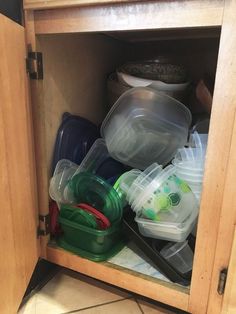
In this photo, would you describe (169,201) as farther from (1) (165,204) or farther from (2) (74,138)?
(2) (74,138)

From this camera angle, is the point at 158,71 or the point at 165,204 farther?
the point at 158,71

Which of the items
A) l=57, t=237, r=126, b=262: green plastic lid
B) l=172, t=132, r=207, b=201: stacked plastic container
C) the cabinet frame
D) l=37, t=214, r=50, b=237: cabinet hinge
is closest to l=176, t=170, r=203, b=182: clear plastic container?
l=172, t=132, r=207, b=201: stacked plastic container

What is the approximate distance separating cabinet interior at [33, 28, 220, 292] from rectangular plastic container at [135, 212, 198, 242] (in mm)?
336

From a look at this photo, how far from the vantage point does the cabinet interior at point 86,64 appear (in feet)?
2.74

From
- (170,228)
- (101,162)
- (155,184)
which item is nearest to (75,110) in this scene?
(101,162)

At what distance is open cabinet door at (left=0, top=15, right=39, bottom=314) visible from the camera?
625 mm

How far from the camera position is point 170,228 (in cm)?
76

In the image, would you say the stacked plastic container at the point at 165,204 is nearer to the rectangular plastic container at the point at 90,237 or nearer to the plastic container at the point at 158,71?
the rectangular plastic container at the point at 90,237

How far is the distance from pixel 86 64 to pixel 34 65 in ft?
1.10

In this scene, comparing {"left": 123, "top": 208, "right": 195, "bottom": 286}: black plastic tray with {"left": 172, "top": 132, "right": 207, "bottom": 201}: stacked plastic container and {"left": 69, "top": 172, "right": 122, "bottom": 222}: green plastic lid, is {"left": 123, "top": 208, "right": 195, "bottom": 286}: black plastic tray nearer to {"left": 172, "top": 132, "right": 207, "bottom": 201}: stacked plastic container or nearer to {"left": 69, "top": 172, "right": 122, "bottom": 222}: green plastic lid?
{"left": 69, "top": 172, "right": 122, "bottom": 222}: green plastic lid

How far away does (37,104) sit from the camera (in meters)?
0.78

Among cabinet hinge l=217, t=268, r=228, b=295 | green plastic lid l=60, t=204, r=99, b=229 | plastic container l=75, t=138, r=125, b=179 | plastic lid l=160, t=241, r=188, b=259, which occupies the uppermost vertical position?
plastic container l=75, t=138, r=125, b=179

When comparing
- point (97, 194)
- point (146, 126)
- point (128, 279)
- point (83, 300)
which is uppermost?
point (146, 126)

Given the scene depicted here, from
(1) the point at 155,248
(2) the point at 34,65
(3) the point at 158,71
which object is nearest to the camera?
(2) the point at 34,65
